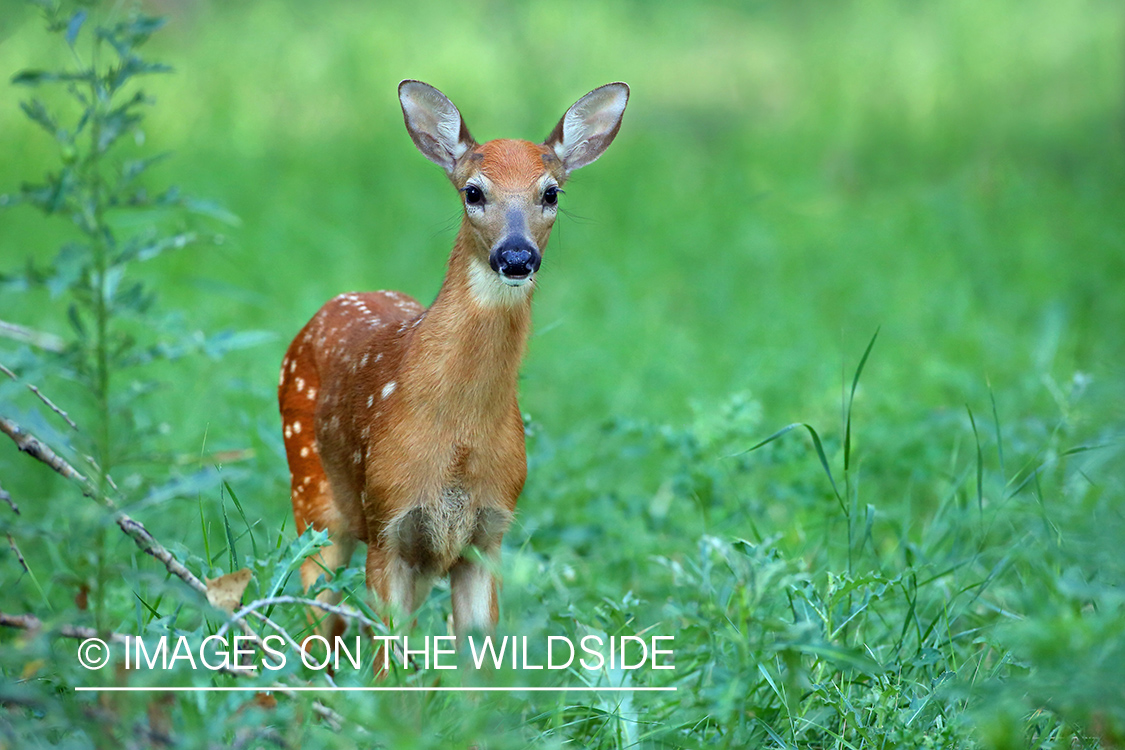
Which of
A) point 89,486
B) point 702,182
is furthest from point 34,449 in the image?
point 702,182

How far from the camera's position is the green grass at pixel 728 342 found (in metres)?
2.68

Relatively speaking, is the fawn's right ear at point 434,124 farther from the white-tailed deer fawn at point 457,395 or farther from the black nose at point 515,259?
the black nose at point 515,259

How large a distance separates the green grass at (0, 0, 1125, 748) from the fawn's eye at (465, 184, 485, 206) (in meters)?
0.61

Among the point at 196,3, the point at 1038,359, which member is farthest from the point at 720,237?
the point at 196,3

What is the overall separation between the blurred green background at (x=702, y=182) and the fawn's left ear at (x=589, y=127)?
1633 millimetres

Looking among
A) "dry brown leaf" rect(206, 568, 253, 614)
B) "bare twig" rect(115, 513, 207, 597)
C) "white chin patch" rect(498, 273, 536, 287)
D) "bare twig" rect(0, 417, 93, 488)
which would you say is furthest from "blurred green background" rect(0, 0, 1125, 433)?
"dry brown leaf" rect(206, 568, 253, 614)

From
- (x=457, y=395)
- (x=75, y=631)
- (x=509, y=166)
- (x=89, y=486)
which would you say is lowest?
(x=75, y=631)

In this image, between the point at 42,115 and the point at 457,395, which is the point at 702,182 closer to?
the point at 457,395

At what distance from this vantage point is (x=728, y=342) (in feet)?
23.9

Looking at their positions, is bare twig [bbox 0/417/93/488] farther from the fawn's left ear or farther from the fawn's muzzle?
the fawn's left ear

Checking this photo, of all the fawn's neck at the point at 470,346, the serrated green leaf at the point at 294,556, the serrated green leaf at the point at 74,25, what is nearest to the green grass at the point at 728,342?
the serrated green leaf at the point at 294,556

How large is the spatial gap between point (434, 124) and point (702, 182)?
684cm

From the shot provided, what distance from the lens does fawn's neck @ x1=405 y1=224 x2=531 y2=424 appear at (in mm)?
3314

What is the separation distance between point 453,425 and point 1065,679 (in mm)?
1762
